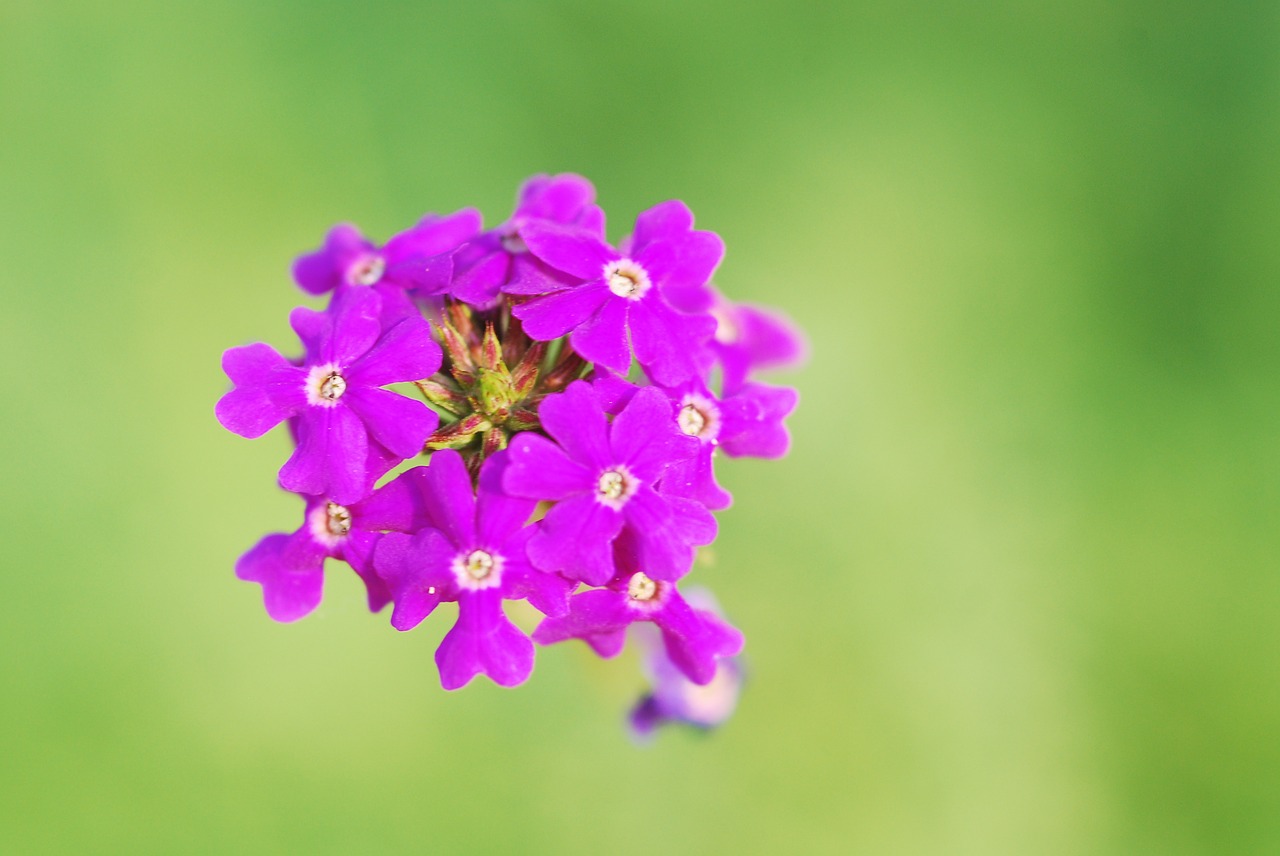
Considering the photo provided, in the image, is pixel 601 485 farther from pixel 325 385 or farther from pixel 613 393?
pixel 325 385

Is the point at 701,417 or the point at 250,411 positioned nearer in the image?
the point at 250,411

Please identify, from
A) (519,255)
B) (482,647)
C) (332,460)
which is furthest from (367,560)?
(519,255)

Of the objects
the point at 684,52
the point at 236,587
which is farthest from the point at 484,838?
the point at 684,52

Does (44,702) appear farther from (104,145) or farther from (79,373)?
(104,145)

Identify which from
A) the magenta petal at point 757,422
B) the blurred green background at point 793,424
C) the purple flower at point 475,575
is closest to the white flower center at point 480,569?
the purple flower at point 475,575

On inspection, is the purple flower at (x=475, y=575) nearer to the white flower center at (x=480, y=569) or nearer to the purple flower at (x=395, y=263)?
the white flower center at (x=480, y=569)

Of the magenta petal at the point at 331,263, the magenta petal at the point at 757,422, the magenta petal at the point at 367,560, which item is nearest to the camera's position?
the magenta petal at the point at 367,560
